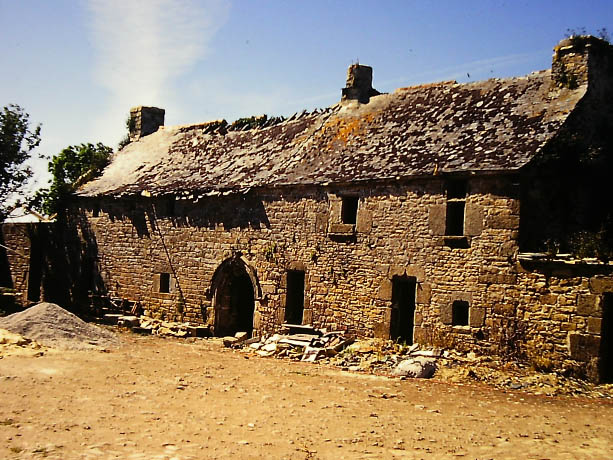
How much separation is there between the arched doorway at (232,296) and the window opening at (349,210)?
4.08 metres

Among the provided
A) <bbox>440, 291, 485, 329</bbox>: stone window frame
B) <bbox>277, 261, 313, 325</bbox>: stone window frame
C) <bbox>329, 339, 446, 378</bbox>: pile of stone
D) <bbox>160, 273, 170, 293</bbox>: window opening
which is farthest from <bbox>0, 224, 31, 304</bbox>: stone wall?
<bbox>440, 291, 485, 329</bbox>: stone window frame

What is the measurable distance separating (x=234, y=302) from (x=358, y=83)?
8557 mm

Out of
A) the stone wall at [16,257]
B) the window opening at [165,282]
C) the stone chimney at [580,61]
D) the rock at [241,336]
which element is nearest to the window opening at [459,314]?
the stone chimney at [580,61]

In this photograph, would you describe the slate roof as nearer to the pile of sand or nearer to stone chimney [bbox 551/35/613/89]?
stone chimney [bbox 551/35/613/89]

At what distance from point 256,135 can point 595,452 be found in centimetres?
1729

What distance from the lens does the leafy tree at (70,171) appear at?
27094 mm

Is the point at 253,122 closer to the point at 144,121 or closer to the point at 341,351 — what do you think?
the point at 144,121

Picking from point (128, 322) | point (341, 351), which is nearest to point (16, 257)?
point (128, 322)

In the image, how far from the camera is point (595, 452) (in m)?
9.48

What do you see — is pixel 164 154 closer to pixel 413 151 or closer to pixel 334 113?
pixel 334 113

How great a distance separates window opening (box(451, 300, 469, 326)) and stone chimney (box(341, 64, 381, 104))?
8.81 m

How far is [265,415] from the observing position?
11281 mm

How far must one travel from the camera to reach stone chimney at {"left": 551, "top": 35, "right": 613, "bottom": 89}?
55.1ft

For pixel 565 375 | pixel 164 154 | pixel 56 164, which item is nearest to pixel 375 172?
pixel 565 375
